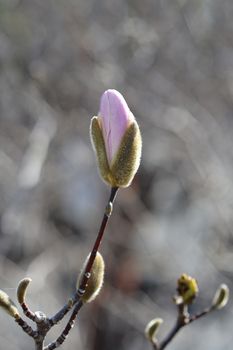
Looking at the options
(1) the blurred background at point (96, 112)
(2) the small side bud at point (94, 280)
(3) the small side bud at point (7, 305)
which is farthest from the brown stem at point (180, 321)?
(1) the blurred background at point (96, 112)

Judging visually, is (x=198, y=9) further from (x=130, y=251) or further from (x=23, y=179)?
(x=130, y=251)

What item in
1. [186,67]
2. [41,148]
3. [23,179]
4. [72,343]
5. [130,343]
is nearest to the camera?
[23,179]

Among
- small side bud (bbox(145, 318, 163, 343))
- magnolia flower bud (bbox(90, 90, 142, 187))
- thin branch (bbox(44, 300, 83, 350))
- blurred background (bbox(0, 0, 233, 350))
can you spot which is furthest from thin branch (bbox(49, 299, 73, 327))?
blurred background (bbox(0, 0, 233, 350))

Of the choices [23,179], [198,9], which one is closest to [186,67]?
[198,9]

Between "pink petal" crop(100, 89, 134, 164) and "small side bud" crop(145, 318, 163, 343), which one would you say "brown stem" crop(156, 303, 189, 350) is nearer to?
"small side bud" crop(145, 318, 163, 343)

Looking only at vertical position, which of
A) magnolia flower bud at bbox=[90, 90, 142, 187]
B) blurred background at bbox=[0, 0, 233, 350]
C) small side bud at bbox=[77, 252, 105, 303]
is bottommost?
blurred background at bbox=[0, 0, 233, 350]

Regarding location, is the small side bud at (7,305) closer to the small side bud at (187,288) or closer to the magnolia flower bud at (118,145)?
the magnolia flower bud at (118,145)
